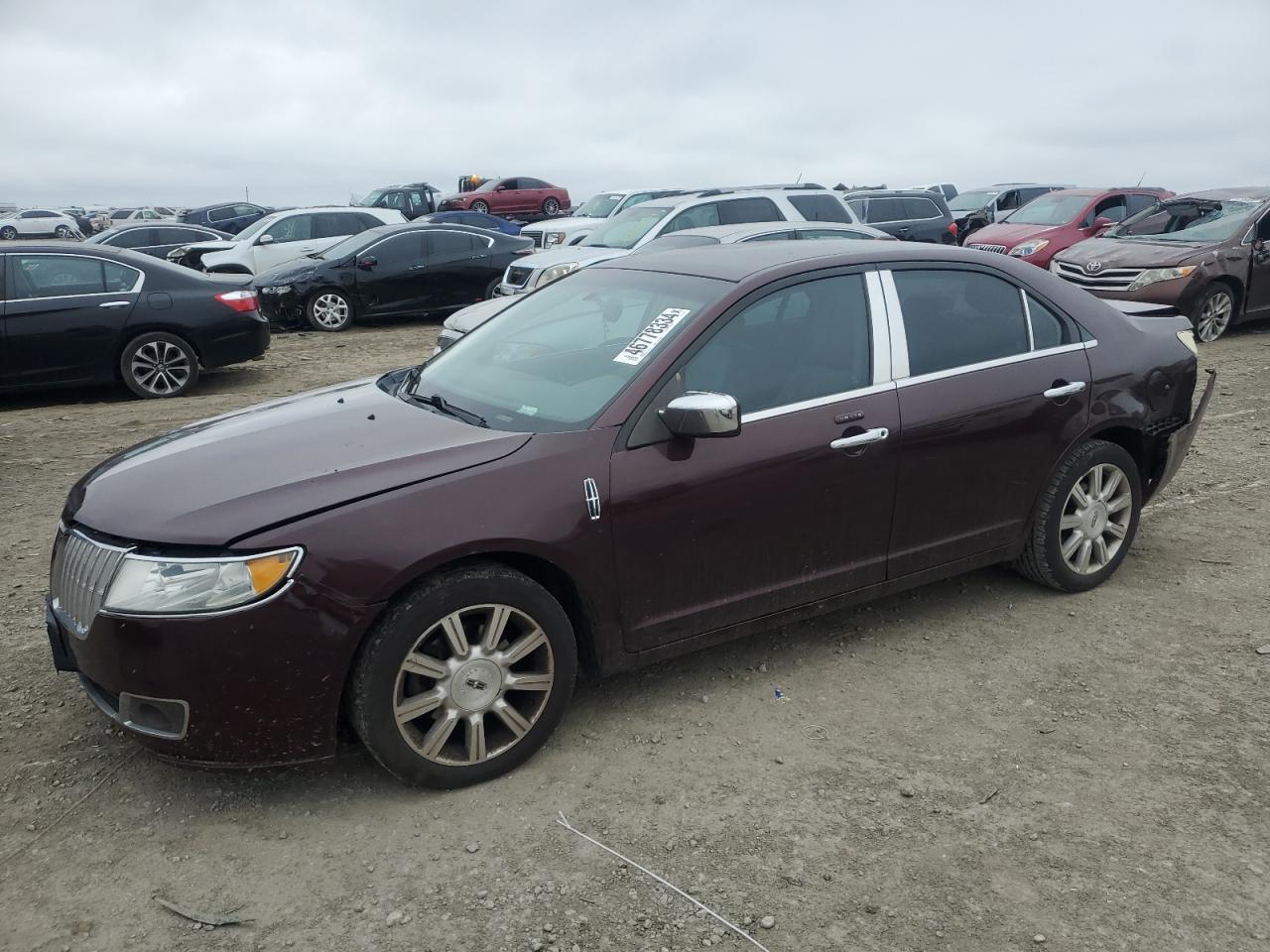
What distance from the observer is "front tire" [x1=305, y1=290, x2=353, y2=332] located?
14312 mm

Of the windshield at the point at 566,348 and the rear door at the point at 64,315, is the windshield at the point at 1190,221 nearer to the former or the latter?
the windshield at the point at 566,348

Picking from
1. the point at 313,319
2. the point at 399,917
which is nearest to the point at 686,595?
the point at 399,917

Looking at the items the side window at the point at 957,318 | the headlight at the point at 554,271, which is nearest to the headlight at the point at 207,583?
the side window at the point at 957,318

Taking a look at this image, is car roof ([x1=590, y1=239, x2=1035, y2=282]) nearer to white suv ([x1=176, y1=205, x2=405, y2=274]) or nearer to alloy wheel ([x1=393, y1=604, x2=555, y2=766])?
alloy wheel ([x1=393, y1=604, x2=555, y2=766])

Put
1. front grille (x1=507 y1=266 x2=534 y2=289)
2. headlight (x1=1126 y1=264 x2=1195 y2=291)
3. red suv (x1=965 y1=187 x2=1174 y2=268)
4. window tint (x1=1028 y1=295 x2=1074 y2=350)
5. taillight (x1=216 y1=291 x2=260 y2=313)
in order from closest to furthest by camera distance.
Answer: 1. window tint (x1=1028 y1=295 x2=1074 y2=350)
2. taillight (x1=216 y1=291 x2=260 y2=313)
3. headlight (x1=1126 y1=264 x2=1195 y2=291)
4. front grille (x1=507 y1=266 x2=534 y2=289)
5. red suv (x1=965 y1=187 x2=1174 y2=268)

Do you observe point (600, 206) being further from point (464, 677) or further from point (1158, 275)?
point (464, 677)

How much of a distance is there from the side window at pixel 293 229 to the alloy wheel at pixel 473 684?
1682 centimetres

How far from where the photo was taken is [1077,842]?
3.08 m

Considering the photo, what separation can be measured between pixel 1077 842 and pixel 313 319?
42.5 feet

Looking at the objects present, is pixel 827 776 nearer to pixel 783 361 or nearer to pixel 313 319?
pixel 783 361

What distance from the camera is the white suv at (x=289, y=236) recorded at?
18.2m

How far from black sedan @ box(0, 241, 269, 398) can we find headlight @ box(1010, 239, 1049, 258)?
35.0ft

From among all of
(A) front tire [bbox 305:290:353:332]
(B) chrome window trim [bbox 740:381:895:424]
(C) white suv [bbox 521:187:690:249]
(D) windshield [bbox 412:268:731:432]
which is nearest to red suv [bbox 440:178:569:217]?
(C) white suv [bbox 521:187:690:249]

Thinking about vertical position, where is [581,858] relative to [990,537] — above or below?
below
